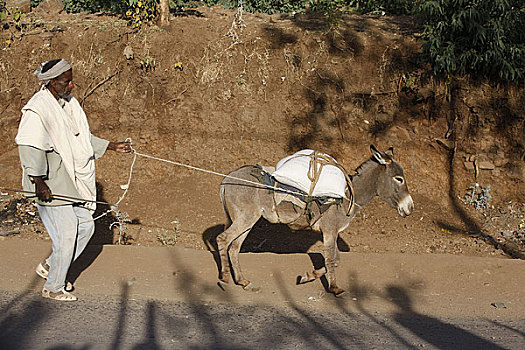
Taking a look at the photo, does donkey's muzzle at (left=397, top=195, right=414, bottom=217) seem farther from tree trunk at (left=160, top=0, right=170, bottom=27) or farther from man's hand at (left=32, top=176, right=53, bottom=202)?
tree trunk at (left=160, top=0, right=170, bottom=27)

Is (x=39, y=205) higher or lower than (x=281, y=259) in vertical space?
higher

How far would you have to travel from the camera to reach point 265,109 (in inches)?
503

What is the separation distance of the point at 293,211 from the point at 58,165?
2.88 meters

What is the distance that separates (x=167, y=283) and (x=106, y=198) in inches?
225

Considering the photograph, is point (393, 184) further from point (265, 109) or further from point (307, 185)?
point (265, 109)

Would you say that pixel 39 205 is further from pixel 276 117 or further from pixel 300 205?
pixel 276 117

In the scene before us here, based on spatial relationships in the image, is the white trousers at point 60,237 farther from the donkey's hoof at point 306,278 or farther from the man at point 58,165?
the donkey's hoof at point 306,278

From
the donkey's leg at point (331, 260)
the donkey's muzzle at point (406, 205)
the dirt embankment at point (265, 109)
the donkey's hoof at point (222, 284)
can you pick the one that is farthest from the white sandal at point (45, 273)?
the dirt embankment at point (265, 109)

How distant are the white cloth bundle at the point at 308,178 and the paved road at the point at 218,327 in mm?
1435

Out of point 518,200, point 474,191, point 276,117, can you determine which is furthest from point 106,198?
point 518,200

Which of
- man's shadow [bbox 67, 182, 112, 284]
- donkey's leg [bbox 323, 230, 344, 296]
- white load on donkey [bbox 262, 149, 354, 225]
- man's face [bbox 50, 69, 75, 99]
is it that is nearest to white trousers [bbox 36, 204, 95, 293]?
man's shadow [bbox 67, 182, 112, 284]

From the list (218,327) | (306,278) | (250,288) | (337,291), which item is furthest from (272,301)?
(218,327)

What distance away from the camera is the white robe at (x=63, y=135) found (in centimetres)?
547

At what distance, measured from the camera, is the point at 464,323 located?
234 inches
